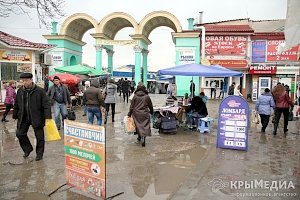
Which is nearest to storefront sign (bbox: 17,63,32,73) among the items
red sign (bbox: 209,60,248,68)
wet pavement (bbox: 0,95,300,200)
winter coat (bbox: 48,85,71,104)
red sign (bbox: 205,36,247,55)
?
winter coat (bbox: 48,85,71,104)

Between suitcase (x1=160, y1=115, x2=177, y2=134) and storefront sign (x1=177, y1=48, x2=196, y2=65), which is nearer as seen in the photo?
suitcase (x1=160, y1=115, x2=177, y2=134)

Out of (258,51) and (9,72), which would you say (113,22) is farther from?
(9,72)

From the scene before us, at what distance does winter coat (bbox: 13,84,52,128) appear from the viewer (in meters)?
6.53

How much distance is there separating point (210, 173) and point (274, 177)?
111 cm

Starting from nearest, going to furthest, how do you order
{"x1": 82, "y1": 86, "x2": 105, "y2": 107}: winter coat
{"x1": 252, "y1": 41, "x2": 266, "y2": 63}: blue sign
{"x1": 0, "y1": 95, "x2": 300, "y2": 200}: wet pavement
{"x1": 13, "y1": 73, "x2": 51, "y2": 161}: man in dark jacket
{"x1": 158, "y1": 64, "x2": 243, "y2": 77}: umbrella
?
1. {"x1": 0, "y1": 95, "x2": 300, "y2": 200}: wet pavement
2. {"x1": 13, "y1": 73, "x2": 51, "y2": 161}: man in dark jacket
3. {"x1": 82, "y1": 86, "x2": 105, "y2": 107}: winter coat
4. {"x1": 158, "y1": 64, "x2": 243, "y2": 77}: umbrella
5. {"x1": 252, "y1": 41, "x2": 266, "y2": 63}: blue sign

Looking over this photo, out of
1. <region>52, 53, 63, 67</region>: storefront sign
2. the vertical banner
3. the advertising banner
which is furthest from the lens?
<region>52, 53, 63, 67</region>: storefront sign

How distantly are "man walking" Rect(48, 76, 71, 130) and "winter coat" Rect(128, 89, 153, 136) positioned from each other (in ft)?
10.1

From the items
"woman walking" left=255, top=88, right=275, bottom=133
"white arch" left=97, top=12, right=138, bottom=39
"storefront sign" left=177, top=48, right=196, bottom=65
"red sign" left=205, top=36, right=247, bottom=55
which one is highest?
"white arch" left=97, top=12, right=138, bottom=39

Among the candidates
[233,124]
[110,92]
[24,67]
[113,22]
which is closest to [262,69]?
[113,22]

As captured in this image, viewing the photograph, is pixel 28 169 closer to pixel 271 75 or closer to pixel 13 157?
pixel 13 157

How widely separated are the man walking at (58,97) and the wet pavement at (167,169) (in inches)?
66.7

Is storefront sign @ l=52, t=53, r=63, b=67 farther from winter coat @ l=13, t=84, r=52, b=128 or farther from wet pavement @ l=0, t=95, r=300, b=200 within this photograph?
winter coat @ l=13, t=84, r=52, b=128

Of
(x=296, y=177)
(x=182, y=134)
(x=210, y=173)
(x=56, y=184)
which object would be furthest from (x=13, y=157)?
(x=296, y=177)

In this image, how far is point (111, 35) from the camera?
30.8m
